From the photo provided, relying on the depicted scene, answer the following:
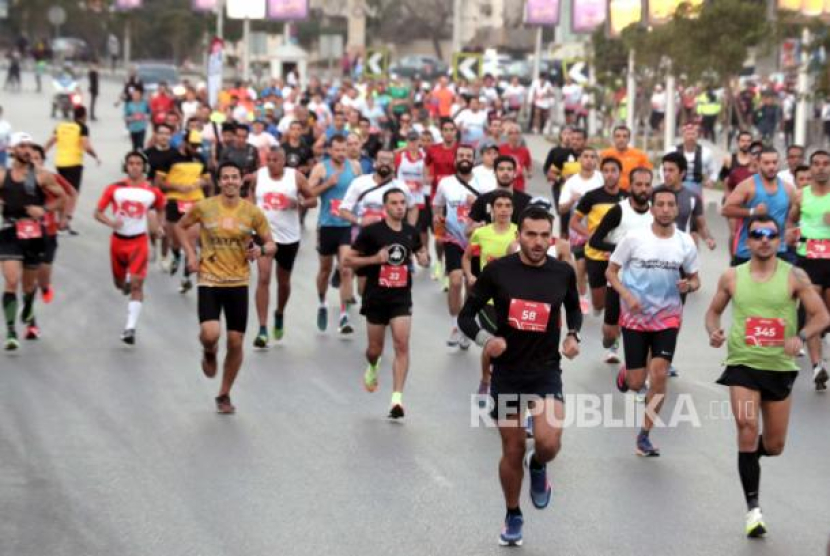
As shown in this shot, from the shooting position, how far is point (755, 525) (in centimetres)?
926

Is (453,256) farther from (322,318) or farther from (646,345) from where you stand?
(646,345)

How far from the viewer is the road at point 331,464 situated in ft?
30.2

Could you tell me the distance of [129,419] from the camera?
12.5 meters

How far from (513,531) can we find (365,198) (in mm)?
7805

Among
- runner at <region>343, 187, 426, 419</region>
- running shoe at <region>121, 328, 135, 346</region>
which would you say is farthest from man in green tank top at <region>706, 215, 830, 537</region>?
running shoe at <region>121, 328, 135, 346</region>

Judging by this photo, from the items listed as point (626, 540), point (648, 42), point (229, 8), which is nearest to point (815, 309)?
point (626, 540)

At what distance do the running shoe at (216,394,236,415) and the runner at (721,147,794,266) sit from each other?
181 inches

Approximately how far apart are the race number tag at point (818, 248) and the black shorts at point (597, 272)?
66.0 inches

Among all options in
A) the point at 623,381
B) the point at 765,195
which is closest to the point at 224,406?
the point at 623,381

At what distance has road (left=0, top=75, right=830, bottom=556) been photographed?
30.2 ft

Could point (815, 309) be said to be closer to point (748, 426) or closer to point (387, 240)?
point (748, 426)

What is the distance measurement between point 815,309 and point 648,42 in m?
28.8

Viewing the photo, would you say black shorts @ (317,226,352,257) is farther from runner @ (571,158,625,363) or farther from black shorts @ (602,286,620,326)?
black shorts @ (602,286,620,326)

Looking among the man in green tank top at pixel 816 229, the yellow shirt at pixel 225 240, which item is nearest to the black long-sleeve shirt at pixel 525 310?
the yellow shirt at pixel 225 240
